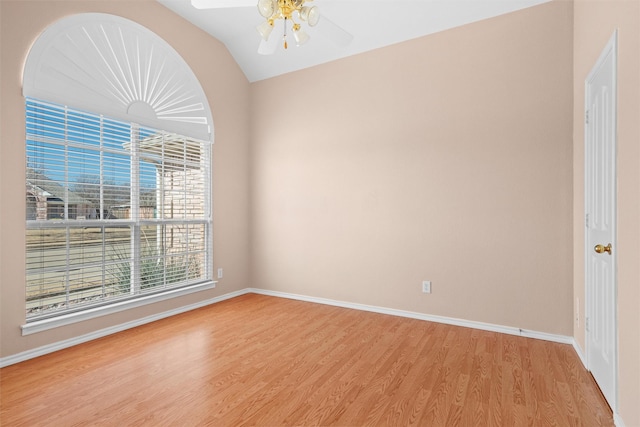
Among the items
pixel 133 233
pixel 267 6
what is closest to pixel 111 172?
pixel 133 233

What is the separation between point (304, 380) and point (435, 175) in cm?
235

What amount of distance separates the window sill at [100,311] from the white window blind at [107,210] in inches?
2.5

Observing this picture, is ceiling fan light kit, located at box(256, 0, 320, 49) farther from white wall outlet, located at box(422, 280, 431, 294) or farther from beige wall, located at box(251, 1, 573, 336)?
white wall outlet, located at box(422, 280, 431, 294)

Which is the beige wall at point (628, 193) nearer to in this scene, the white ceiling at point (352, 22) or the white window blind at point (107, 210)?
the white ceiling at point (352, 22)

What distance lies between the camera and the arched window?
2.78 metres

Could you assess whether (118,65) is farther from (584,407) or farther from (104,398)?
(584,407)

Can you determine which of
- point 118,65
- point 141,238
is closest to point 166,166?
point 141,238

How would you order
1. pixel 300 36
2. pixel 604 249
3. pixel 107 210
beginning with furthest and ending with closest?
pixel 107 210, pixel 300 36, pixel 604 249

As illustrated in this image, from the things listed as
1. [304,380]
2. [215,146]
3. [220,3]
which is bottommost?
[304,380]

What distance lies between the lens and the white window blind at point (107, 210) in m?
2.77

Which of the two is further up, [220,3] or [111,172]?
[220,3]

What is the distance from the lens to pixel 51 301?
9.35ft

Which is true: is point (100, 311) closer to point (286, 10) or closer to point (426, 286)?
point (286, 10)

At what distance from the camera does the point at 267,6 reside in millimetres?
2043
